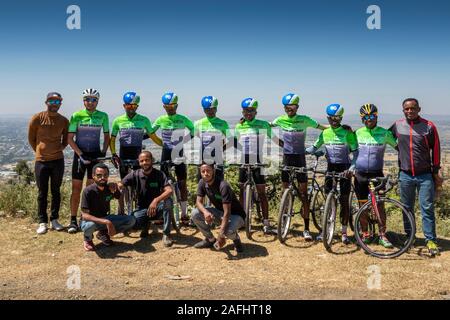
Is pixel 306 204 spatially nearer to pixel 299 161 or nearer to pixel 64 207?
pixel 299 161

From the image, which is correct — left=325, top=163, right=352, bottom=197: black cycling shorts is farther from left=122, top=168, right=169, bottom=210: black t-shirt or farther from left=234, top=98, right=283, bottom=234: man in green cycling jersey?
left=122, top=168, right=169, bottom=210: black t-shirt

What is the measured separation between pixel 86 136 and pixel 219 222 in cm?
345

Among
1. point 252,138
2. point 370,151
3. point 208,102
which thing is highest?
point 208,102

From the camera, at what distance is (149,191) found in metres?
7.13

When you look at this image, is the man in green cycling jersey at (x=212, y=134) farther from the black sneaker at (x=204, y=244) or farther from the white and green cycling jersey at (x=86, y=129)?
the white and green cycling jersey at (x=86, y=129)

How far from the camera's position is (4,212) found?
9445 mm

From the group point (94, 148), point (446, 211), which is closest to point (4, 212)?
point (94, 148)

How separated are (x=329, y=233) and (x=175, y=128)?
12.8 ft

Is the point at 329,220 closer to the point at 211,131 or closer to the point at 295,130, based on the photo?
the point at 295,130

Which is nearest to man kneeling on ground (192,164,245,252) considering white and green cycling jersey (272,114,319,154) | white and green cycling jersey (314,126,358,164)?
white and green cycling jersey (272,114,319,154)

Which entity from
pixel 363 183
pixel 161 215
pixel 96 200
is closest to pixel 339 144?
pixel 363 183

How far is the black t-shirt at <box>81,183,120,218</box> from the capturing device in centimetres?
664

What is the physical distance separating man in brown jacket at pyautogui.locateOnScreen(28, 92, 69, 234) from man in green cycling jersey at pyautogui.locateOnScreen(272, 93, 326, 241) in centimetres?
466

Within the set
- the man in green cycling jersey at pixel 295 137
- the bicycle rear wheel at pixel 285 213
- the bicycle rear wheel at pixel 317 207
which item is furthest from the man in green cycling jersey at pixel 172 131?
the bicycle rear wheel at pixel 317 207
